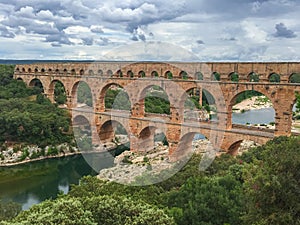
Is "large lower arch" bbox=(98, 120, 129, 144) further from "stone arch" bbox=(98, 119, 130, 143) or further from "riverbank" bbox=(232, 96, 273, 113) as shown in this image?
"riverbank" bbox=(232, 96, 273, 113)

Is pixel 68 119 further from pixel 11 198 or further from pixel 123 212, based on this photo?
pixel 123 212

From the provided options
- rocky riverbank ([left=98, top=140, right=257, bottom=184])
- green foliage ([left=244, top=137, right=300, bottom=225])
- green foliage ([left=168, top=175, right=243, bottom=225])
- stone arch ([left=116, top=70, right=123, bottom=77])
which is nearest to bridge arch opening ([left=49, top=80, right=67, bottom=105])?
stone arch ([left=116, top=70, right=123, bottom=77])

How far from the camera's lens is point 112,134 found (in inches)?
1126

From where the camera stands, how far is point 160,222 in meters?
7.54

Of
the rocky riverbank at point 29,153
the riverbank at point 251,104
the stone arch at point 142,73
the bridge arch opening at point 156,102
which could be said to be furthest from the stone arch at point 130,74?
the riverbank at point 251,104

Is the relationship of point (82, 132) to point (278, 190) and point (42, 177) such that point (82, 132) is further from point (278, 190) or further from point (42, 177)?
point (278, 190)

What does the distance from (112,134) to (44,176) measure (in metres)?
7.59

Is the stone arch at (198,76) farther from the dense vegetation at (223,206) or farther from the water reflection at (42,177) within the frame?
A: the dense vegetation at (223,206)

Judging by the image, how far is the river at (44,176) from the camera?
63.5ft

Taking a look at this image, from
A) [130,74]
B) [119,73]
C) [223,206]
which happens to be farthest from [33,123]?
[223,206]

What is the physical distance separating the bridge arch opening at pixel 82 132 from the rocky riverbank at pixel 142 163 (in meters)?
3.99

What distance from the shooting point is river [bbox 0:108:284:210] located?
19.4 m

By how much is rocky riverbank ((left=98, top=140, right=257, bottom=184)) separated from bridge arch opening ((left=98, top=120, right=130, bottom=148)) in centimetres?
315

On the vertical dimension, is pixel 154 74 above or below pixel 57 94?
above
